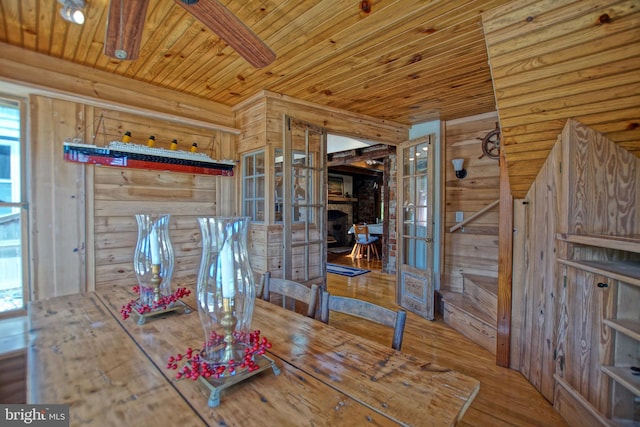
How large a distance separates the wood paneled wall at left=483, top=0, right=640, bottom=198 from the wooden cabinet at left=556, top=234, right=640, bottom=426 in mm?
698

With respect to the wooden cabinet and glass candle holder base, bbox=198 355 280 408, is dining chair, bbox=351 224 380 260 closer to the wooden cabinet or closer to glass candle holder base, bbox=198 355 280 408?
the wooden cabinet

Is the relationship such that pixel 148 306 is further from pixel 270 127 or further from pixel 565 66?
pixel 565 66

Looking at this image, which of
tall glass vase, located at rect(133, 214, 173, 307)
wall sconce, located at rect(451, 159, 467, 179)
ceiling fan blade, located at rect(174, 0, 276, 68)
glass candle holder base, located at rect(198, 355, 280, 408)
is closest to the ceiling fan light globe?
ceiling fan blade, located at rect(174, 0, 276, 68)

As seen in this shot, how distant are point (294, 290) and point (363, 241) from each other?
5330mm

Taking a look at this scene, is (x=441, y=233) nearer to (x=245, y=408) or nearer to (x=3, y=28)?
(x=245, y=408)

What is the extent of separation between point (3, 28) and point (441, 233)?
430cm

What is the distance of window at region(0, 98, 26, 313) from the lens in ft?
7.21

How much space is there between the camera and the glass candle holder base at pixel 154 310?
4.43ft

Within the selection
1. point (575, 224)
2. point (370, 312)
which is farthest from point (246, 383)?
point (575, 224)

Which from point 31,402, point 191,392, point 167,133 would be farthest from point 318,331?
point 167,133

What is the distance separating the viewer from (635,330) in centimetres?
139

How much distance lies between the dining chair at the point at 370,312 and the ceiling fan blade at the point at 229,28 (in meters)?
1.16

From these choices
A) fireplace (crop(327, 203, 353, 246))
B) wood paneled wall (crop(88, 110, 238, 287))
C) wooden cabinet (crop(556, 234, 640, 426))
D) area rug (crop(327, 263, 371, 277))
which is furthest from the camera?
fireplace (crop(327, 203, 353, 246))

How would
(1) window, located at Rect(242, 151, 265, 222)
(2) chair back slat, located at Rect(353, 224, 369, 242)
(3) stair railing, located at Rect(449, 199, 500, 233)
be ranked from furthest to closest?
(2) chair back slat, located at Rect(353, 224, 369, 242) → (3) stair railing, located at Rect(449, 199, 500, 233) → (1) window, located at Rect(242, 151, 265, 222)
